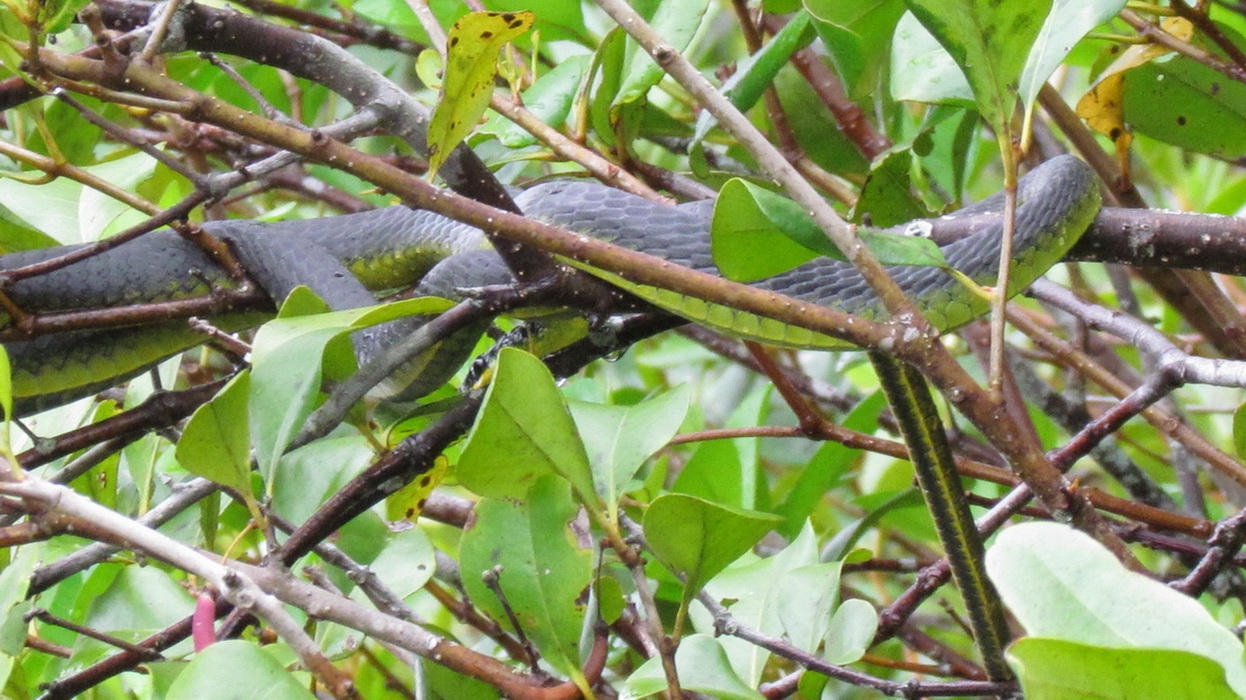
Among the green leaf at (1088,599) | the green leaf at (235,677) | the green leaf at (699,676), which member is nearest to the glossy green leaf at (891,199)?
the green leaf at (699,676)

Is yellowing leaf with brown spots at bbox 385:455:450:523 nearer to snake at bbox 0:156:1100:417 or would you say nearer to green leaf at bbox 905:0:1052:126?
snake at bbox 0:156:1100:417

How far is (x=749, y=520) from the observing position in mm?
1019

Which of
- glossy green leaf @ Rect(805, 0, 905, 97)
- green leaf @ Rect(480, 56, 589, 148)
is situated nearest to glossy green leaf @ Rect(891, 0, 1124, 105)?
glossy green leaf @ Rect(805, 0, 905, 97)

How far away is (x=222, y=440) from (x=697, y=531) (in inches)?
16.6

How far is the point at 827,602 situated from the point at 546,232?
478 millimetres

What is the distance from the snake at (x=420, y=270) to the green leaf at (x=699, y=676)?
388mm

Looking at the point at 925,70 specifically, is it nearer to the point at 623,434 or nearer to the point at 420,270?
the point at 623,434

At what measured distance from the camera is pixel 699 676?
98 centimetres

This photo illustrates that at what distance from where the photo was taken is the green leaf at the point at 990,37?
37.8 inches

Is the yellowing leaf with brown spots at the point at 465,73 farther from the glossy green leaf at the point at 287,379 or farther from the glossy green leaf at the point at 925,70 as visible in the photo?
the glossy green leaf at the point at 925,70

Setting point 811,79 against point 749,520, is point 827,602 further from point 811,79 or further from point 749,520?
point 811,79

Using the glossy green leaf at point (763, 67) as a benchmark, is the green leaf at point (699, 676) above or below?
below

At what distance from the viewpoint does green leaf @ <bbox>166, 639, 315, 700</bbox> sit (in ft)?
2.69

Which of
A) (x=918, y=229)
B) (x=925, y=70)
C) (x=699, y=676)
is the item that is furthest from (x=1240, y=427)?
(x=699, y=676)
